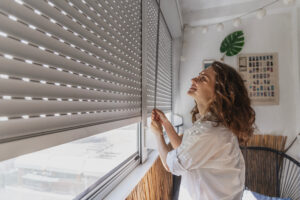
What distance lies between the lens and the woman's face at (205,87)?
1075 millimetres

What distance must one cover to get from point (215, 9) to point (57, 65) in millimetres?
2500

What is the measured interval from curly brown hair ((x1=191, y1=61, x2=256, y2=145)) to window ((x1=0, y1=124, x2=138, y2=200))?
26.8 inches

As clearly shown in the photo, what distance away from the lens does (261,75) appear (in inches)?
92.7

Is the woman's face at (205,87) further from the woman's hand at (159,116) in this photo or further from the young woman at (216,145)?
the woman's hand at (159,116)

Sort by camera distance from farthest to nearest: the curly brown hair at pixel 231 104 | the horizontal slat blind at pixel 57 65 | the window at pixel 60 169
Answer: the curly brown hair at pixel 231 104 < the window at pixel 60 169 < the horizontal slat blind at pixel 57 65

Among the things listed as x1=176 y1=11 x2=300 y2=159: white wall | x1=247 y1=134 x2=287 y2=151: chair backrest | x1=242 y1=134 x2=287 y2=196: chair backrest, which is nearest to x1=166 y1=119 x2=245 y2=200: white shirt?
x1=242 y1=134 x2=287 y2=196: chair backrest

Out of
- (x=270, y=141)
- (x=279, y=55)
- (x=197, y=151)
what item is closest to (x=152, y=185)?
(x=197, y=151)

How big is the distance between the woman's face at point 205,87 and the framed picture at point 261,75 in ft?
4.96

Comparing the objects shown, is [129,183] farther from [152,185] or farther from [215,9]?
[215,9]

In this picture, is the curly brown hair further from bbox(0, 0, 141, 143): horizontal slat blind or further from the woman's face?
bbox(0, 0, 141, 143): horizontal slat blind

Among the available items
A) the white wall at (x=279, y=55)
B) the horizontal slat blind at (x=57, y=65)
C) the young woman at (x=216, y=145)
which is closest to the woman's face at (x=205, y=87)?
the young woman at (x=216, y=145)

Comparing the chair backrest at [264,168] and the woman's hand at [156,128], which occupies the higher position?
the woman's hand at [156,128]

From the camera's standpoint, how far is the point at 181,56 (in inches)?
101

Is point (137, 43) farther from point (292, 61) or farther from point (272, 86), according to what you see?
point (292, 61)
